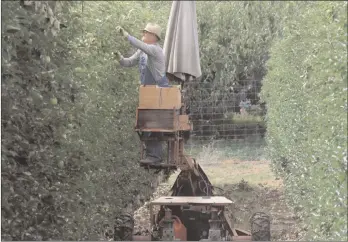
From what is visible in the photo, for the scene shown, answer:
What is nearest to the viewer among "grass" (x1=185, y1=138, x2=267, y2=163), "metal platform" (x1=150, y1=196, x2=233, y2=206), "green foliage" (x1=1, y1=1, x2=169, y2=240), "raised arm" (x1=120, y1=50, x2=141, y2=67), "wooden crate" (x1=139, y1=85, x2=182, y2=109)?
"green foliage" (x1=1, y1=1, x2=169, y2=240)

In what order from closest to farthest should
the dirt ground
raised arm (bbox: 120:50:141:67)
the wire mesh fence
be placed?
raised arm (bbox: 120:50:141:67)
the dirt ground
the wire mesh fence

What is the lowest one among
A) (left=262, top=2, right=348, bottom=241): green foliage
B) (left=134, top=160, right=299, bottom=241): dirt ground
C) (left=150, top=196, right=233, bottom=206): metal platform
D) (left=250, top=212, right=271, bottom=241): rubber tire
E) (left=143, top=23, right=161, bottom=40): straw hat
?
(left=134, top=160, right=299, bottom=241): dirt ground

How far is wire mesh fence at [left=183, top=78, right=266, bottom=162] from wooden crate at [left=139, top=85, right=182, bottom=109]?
16.3m

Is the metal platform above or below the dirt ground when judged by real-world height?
→ above

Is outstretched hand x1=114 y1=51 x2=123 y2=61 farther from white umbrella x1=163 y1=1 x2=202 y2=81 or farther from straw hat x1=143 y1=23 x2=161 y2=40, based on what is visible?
white umbrella x1=163 y1=1 x2=202 y2=81

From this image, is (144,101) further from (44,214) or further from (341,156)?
(341,156)

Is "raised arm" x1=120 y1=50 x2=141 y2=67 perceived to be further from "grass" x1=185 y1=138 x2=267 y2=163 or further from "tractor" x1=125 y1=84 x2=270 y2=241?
"grass" x1=185 y1=138 x2=267 y2=163

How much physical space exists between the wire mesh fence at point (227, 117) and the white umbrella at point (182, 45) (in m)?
15.8

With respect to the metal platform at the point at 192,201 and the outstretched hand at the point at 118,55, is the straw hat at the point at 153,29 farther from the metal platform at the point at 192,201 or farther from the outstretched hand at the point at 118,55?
the metal platform at the point at 192,201

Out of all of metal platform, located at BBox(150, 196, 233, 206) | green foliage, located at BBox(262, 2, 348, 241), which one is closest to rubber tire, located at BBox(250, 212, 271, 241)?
green foliage, located at BBox(262, 2, 348, 241)

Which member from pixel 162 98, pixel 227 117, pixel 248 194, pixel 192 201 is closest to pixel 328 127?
pixel 162 98

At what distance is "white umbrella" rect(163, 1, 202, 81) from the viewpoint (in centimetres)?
1084

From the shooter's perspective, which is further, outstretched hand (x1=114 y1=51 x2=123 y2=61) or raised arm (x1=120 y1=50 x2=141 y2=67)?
raised arm (x1=120 y1=50 x2=141 y2=67)

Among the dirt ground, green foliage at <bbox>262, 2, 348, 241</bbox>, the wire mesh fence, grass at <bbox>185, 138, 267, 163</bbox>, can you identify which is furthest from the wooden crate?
the wire mesh fence
